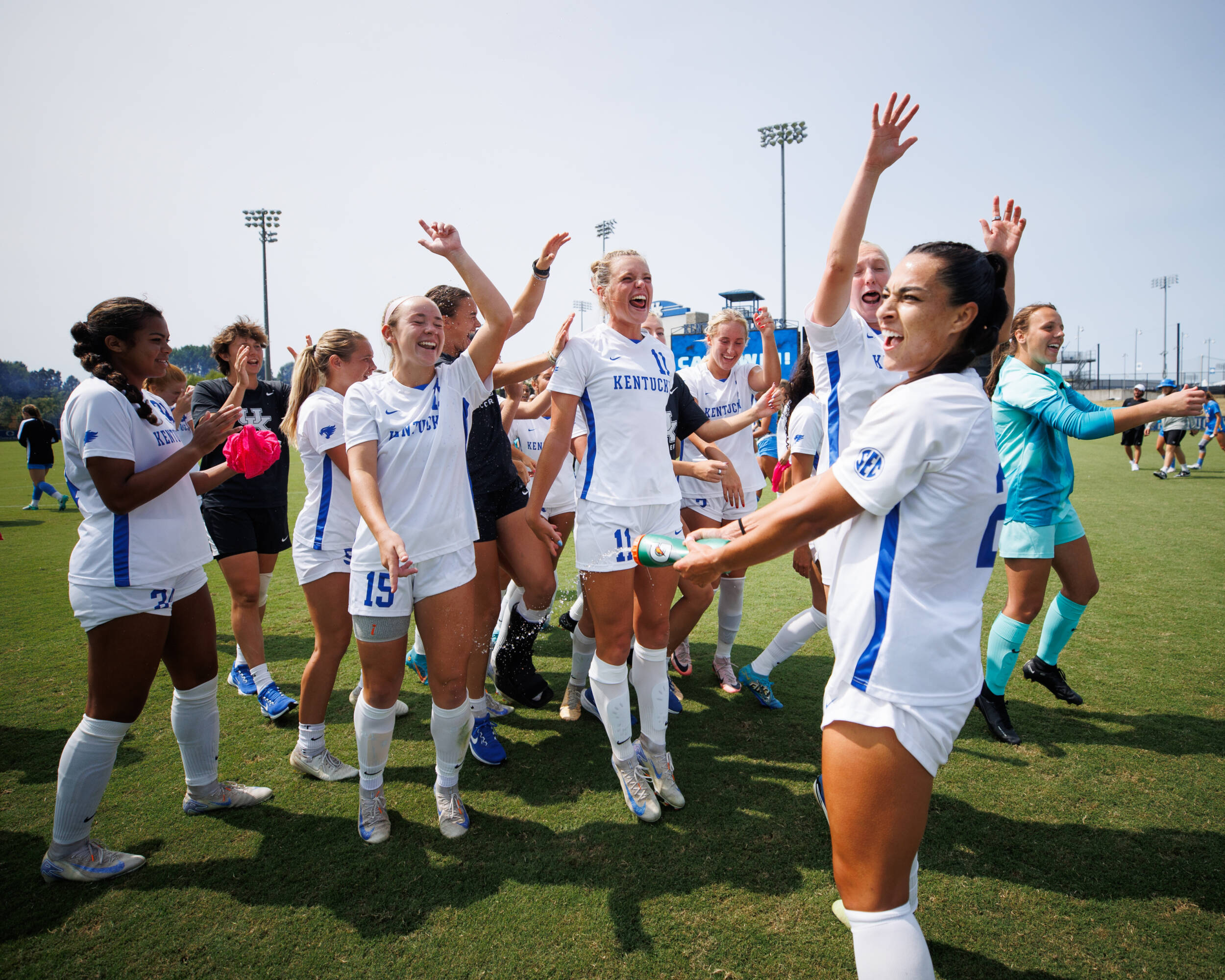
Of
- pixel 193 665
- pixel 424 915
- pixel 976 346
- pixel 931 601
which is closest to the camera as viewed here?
pixel 931 601

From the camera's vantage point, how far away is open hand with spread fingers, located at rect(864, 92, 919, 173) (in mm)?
2123

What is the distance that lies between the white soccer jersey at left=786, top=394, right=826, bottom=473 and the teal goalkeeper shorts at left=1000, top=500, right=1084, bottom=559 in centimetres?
121

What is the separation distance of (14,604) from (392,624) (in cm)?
677

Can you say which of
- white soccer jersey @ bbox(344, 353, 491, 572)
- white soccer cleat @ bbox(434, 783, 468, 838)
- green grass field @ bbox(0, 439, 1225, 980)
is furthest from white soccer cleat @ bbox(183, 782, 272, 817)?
white soccer jersey @ bbox(344, 353, 491, 572)

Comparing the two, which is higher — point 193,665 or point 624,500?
point 624,500

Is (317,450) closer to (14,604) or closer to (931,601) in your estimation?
(931,601)

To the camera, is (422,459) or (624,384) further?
(624,384)

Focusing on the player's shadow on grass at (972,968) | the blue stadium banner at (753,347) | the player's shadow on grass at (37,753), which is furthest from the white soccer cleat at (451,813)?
the blue stadium banner at (753,347)

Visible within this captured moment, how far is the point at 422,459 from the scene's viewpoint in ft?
9.44

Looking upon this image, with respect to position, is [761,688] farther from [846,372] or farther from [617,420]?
[846,372]

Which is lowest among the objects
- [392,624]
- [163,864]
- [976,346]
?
[163,864]

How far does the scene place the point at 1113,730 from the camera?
154 inches

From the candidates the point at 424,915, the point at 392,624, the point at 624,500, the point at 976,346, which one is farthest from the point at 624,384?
the point at 424,915

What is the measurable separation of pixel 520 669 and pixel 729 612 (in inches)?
62.6
